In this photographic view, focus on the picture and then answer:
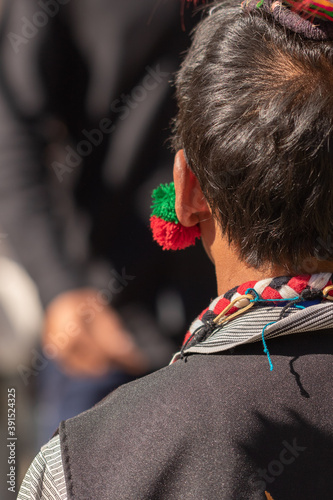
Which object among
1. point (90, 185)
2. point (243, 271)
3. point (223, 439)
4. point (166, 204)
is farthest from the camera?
point (90, 185)

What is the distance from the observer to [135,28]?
5.34 ft

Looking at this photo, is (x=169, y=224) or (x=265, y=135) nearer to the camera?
(x=265, y=135)

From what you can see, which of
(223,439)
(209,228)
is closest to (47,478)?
(223,439)

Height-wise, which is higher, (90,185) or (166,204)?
(90,185)

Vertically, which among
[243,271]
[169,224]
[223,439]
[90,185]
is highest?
[90,185]

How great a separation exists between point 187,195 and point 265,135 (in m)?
0.27

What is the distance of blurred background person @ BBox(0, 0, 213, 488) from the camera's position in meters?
1.60

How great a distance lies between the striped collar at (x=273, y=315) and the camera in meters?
0.83

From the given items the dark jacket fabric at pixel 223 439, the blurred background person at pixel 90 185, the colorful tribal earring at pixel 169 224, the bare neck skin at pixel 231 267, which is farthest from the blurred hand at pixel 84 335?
the dark jacket fabric at pixel 223 439

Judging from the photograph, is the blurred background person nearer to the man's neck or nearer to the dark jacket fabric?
the man's neck

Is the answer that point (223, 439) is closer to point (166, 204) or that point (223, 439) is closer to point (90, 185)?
point (166, 204)

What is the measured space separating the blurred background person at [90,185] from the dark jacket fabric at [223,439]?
92 centimetres

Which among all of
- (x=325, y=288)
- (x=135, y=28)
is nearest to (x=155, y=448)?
(x=325, y=288)

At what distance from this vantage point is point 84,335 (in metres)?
1.76
